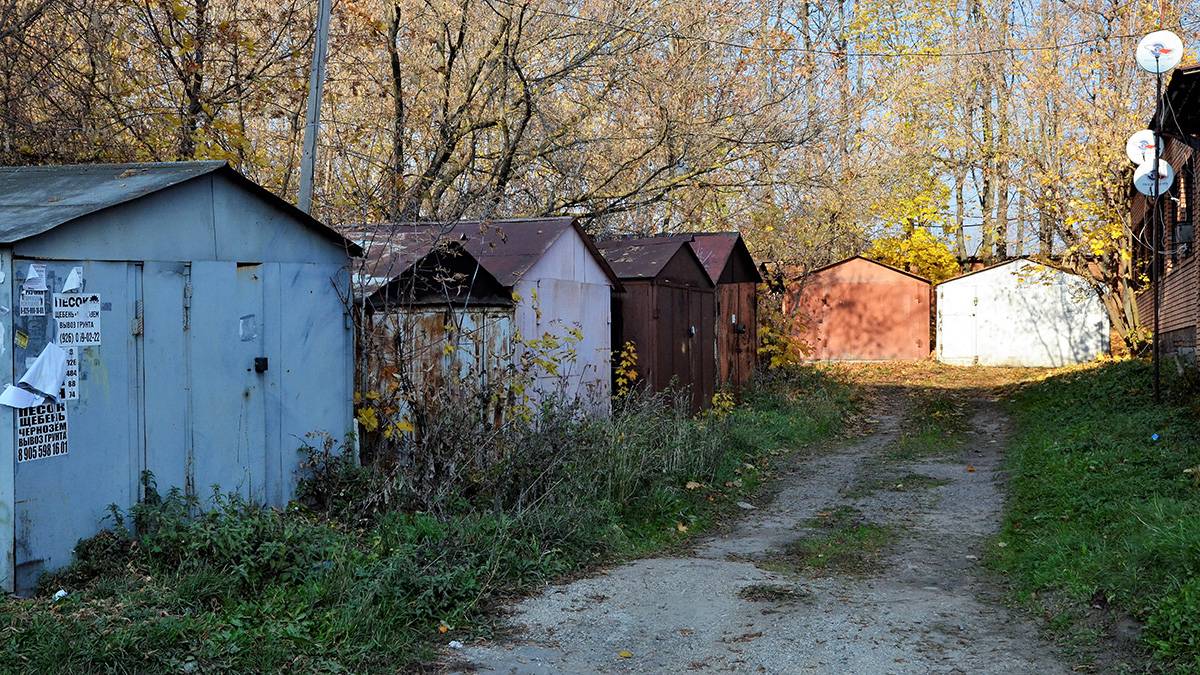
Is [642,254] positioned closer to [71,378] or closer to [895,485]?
[895,485]

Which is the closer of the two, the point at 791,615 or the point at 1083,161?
the point at 791,615

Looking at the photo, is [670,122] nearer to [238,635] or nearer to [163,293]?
[163,293]

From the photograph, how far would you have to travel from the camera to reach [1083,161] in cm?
2322

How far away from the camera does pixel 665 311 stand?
1384 cm

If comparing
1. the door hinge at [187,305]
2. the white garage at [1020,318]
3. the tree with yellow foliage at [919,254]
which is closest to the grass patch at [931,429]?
the door hinge at [187,305]

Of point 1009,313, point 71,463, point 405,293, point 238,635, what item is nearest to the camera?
point 238,635

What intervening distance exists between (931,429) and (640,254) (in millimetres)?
4732

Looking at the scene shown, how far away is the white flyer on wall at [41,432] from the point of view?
548cm

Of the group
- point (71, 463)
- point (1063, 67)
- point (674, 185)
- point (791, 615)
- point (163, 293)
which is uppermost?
point (1063, 67)

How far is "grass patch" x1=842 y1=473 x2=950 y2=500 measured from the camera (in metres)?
10.4

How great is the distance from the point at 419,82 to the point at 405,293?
6972 millimetres

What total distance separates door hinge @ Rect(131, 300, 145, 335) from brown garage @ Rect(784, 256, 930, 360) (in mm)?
23775

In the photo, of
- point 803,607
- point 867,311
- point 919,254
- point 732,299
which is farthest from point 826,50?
point 803,607

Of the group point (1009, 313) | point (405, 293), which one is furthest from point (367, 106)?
point (1009, 313)
